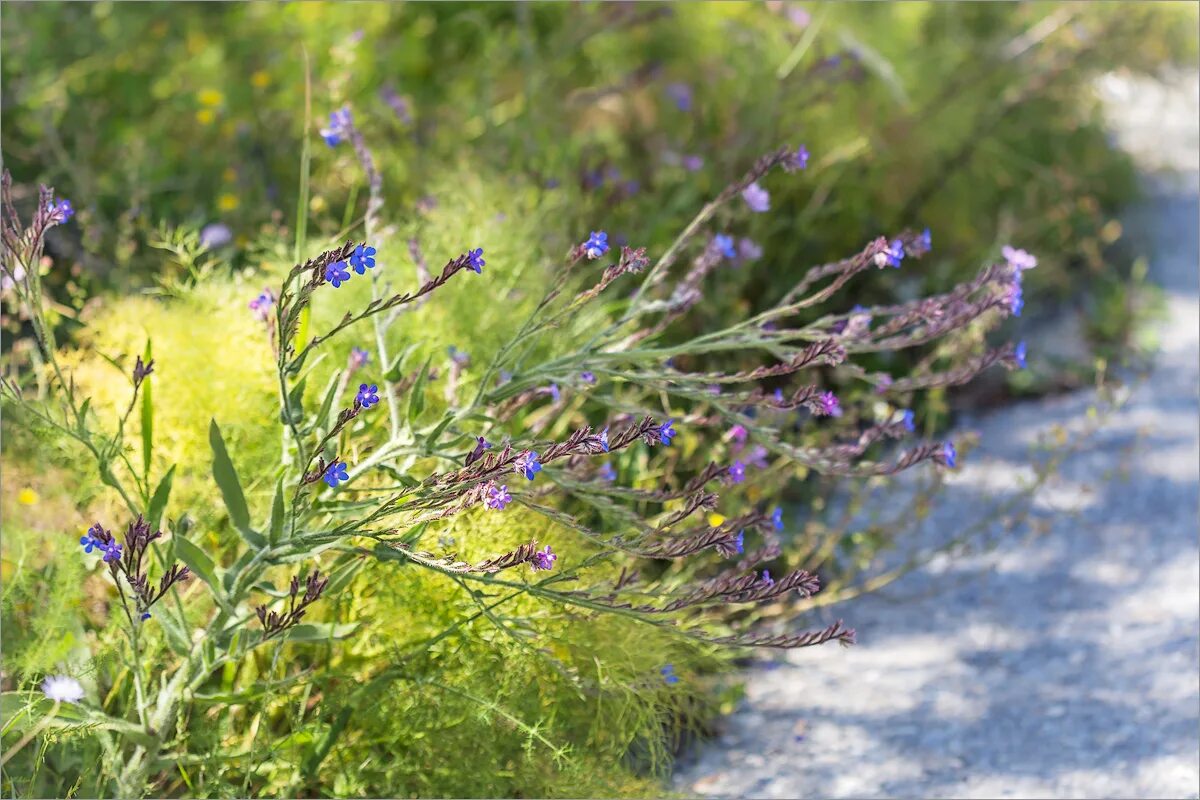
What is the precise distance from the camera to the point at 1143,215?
5.13 m

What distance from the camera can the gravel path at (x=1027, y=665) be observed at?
7.61ft

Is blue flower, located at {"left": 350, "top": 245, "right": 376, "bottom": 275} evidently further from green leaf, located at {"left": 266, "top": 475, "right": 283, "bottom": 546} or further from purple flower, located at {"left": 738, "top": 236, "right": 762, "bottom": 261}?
purple flower, located at {"left": 738, "top": 236, "right": 762, "bottom": 261}

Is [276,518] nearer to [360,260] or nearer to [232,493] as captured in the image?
[232,493]

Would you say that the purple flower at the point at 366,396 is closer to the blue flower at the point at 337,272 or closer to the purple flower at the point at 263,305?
the blue flower at the point at 337,272

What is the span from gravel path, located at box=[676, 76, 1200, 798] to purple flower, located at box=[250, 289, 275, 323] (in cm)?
118

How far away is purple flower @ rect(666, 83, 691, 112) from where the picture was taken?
12.9 ft

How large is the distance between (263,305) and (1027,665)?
182 cm

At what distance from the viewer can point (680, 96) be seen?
3971mm

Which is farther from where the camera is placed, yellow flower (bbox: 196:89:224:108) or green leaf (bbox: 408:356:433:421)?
yellow flower (bbox: 196:89:224:108)

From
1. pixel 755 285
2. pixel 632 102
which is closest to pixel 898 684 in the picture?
pixel 755 285

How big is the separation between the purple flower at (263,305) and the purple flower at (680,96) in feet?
6.99

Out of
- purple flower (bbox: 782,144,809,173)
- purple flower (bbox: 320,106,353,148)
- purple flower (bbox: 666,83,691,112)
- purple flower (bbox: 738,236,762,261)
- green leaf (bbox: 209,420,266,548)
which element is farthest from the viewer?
purple flower (bbox: 666,83,691,112)

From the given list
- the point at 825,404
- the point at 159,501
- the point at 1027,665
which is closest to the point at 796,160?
the point at 825,404

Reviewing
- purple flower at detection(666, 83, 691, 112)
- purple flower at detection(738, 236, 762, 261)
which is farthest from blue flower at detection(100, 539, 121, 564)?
purple flower at detection(666, 83, 691, 112)
